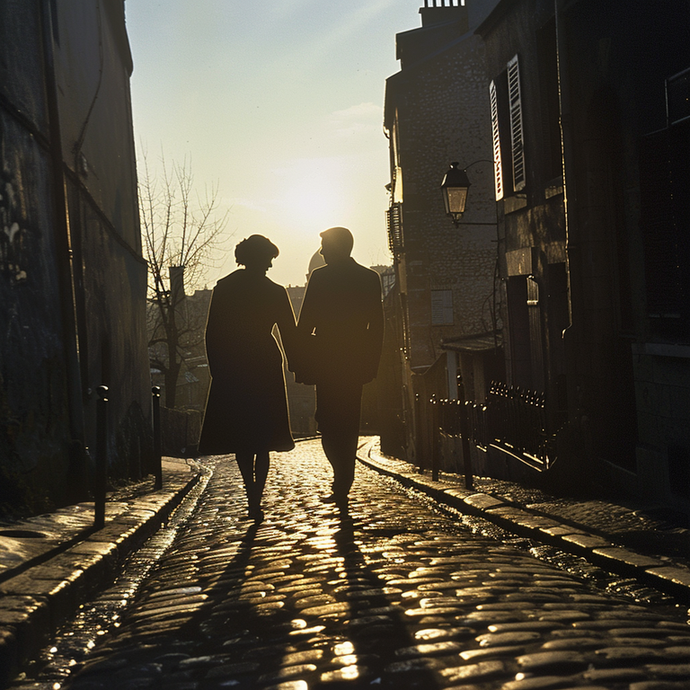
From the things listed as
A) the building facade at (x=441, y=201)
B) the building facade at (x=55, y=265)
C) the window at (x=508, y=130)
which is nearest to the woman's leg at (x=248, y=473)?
the building facade at (x=55, y=265)

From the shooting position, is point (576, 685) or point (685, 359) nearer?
point (576, 685)

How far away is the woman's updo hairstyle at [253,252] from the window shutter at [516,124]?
18.2 ft

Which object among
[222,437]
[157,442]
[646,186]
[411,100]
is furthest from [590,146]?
[411,100]

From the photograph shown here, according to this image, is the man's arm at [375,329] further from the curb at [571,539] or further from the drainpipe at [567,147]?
the drainpipe at [567,147]

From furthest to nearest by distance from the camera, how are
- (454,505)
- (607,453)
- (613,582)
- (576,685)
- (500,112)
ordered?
1. (500,112)
2. (607,453)
3. (454,505)
4. (613,582)
5. (576,685)

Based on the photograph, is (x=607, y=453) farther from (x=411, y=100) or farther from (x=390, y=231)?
(x=390, y=231)

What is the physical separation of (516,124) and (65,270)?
20.9 feet

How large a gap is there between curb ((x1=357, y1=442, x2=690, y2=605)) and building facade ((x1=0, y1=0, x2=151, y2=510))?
3.35 m

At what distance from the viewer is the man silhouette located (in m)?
6.86

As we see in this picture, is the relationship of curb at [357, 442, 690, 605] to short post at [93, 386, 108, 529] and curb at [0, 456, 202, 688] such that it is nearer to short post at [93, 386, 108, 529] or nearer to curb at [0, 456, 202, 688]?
curb at [0, 456, 202, 688]

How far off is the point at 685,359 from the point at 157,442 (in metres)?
6.09

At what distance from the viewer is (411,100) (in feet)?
92.0

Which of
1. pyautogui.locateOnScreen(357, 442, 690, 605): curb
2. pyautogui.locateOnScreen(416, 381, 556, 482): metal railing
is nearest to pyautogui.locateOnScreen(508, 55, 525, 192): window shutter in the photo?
pyautogui.locateOnScreen(416, 381, 556, 482): metal railing

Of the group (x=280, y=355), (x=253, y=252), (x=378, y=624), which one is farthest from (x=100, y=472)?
(x=378, y=624)
